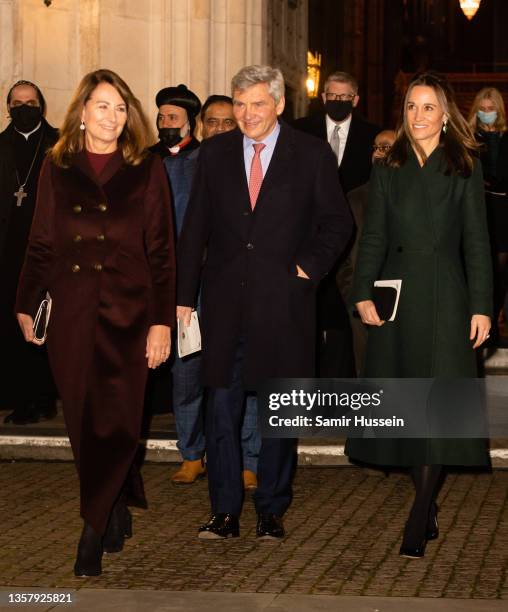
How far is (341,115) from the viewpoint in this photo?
1004cm

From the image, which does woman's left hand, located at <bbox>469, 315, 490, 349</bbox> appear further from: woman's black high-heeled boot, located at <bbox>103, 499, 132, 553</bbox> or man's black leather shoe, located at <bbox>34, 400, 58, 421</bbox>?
man's black leather shoe, located at <bbox>34, 400, 58, 421</bbox>

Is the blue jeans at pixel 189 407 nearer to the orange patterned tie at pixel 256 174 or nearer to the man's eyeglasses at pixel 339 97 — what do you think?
the orange patterned tie at pixel 256 174

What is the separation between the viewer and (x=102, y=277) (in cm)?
649

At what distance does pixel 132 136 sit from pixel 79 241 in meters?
0.51

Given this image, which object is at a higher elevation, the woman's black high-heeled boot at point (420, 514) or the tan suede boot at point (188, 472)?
the woman's black high-heeled boot at point (420, 514)

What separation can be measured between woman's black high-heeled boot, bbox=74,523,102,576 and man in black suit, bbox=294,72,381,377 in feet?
12.5

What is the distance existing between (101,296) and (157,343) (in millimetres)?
301

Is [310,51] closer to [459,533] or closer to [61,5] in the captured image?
[61,5]

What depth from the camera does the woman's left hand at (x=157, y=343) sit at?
6.50 metres

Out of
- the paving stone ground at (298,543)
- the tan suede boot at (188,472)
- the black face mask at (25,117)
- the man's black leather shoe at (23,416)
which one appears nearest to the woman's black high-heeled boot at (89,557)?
the paving stone ground at (298,543)

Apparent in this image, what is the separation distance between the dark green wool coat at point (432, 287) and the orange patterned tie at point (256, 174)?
620 millimetres

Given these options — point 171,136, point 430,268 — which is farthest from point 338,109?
point 430,268

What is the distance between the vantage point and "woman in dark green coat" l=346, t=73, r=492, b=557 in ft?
22.4

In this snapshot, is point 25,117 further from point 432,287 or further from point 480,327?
point 480,327
